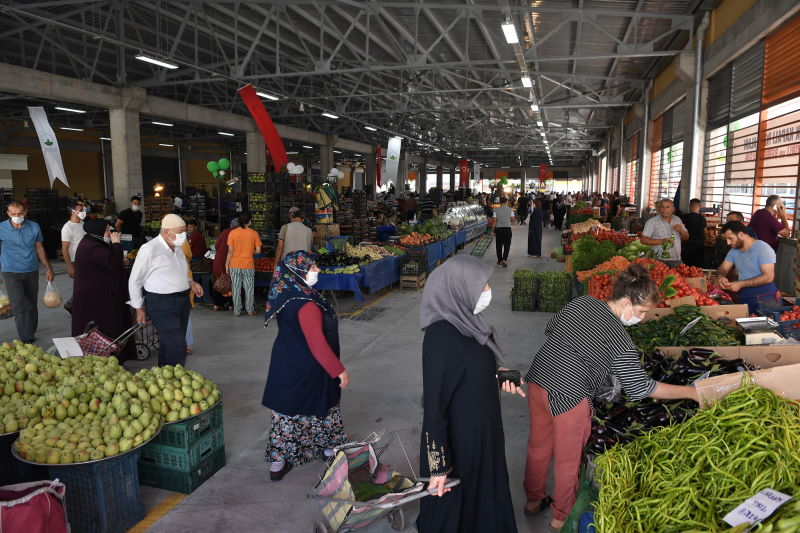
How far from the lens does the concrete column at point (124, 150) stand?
55.2ft

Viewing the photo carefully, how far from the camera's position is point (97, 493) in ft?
10.2

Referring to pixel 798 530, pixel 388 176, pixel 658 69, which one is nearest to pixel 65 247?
pixel 798 530

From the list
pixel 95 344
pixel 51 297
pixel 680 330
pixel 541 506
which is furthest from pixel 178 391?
pixel 51 297

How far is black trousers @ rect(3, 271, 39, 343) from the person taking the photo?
6.67 metres

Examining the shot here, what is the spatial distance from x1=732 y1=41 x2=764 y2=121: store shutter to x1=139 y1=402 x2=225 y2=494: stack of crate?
864 centimetres

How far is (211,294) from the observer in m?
9.55

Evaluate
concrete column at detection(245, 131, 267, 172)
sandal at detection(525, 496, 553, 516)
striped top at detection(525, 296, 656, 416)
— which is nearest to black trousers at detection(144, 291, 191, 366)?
sandal at detection(525, 496, 553, 516)

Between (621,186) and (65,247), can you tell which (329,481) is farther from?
(621,186)

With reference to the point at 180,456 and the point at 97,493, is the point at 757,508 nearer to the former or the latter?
the point at 97,493

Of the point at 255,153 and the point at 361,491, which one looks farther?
the point at 255,153

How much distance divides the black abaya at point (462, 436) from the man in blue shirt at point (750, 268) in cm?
385

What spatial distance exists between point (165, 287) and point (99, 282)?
1.34m

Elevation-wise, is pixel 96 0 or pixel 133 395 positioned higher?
pixel 96 0

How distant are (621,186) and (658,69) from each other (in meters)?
7.99
